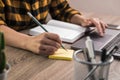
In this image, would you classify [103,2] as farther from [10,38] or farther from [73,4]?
[10,38]

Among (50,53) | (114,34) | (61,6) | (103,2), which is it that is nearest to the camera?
(50,53)

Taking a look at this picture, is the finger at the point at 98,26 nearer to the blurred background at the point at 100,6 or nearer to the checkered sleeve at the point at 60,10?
the checkered sleeve at the point at 60,10

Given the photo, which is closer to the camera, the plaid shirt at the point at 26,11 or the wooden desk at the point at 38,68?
the wooden desk at the point at 38,68

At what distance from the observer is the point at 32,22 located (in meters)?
1.51

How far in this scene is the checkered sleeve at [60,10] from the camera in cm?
164

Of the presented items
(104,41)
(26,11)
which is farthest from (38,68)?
(26,11)

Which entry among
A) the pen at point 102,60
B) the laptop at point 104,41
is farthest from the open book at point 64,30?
the pen at point 102,60

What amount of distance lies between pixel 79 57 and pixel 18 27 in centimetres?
69

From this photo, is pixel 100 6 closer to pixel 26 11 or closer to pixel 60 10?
pixel 60 10

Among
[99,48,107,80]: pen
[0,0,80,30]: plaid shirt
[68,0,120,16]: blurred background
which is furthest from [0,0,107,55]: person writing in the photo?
→ [68,0,120,16]: blurred background

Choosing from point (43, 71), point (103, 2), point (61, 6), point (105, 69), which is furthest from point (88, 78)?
point (103, 2)

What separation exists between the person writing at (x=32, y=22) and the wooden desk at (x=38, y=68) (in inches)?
1.7

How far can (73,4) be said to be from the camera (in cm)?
249

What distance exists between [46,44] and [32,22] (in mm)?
416
